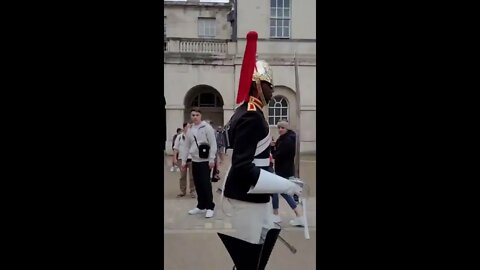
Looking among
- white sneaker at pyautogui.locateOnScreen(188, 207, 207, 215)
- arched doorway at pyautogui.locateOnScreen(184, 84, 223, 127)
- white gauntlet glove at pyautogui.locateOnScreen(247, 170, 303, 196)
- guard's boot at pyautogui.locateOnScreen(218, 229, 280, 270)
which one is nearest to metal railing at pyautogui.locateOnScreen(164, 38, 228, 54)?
arched doorway at pyautogui.locateOnScreen(184, 84, 223, 127)

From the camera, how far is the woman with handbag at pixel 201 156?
300 centimetres

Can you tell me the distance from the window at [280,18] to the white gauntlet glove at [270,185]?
687mm

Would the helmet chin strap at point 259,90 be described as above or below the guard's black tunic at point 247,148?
above

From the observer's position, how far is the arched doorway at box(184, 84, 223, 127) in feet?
8.14

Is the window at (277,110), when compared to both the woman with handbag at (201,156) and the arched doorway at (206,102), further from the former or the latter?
the woman with handbag at (201,156)

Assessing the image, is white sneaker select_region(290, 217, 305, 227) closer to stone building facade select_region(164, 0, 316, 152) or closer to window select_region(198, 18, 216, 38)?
stone building facade select_region(164, 0, 316, 152)

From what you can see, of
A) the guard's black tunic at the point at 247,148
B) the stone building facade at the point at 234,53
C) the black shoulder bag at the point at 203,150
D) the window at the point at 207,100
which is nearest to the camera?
the guard's black tunic at the point at 247,148

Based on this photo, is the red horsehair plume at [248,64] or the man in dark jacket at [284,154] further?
the man in dark jacket at [284,154]

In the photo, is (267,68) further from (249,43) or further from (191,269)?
(191,269)

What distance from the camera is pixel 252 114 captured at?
6.97 ft

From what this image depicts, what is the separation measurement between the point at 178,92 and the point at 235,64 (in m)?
0.35

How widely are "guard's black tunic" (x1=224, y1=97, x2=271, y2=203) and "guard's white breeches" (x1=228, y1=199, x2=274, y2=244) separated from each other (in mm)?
30

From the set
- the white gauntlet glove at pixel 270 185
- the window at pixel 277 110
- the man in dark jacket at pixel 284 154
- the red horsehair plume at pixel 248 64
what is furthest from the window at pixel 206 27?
the white gauntlet glove at pixel 270 185
